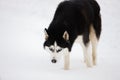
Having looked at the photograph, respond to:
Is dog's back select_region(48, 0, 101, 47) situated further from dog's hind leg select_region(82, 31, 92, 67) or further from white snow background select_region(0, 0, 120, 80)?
white snow background select_region(0, 0, 120, 80)

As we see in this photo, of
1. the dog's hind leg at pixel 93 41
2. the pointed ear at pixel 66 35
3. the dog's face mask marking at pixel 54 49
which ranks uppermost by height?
the dog's hind leg at pixel 93 41

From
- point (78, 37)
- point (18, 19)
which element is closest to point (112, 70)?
point (78, 37)

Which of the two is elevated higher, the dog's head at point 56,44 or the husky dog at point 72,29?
the husky dog at point 72,29

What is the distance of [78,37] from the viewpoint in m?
9.69

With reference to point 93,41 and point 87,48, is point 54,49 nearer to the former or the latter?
point 87,48

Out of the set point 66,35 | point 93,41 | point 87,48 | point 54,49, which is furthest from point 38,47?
point 54,49

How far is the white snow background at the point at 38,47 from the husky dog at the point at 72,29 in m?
0.46

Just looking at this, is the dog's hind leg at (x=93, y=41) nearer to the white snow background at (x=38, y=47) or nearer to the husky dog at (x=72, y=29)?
the husky dog at (x=72, y=29)

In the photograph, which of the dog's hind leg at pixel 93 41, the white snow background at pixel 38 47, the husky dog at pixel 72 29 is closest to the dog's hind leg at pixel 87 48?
the husky dog at pixel 72 29

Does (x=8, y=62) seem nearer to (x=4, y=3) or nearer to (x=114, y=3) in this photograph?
(x=4, y=3)

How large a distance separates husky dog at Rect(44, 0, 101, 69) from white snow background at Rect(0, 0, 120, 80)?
46 cm

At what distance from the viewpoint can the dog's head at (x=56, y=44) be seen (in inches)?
333

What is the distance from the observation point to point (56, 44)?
8453 millimetres

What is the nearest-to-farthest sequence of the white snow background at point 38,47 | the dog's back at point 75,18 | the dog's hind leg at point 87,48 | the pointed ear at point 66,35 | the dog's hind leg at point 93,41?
1. the pointed ear at point 66,35
2. the white snow background at point 38,47
3. the dog's back at point 75,18
4. the dog's hind leg at point 87,48
5. the dog's hind leg at point 93,41
